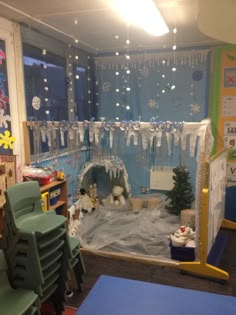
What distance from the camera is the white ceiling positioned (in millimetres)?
2461

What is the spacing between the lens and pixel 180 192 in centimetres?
375

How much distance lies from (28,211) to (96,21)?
1.93m

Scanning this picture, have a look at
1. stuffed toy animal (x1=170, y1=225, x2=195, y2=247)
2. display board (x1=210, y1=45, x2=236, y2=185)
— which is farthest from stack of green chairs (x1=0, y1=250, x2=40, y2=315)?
display board (x1=210, y1=45, x2=236, y2=185)

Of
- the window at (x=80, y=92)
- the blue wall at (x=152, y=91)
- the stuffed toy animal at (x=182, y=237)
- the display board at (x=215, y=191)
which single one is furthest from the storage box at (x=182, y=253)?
the window at (x=80, y=92)

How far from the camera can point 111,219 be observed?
Result: 370cm

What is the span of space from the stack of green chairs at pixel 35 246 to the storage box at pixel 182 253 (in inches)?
45.2

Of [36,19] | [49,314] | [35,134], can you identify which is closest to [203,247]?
[49,314]

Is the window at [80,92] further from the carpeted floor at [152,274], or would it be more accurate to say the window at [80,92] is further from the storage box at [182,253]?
the storage box at [182,253]

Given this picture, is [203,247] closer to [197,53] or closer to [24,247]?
[24,247]

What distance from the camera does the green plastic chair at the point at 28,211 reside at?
1980 mm

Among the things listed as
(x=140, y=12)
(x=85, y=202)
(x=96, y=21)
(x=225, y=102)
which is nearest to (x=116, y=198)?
(x=85, y=202)

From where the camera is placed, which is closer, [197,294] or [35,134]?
[197,294]

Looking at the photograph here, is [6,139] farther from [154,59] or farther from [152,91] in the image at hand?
[154,59]

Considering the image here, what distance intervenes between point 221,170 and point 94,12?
2.01 meters
